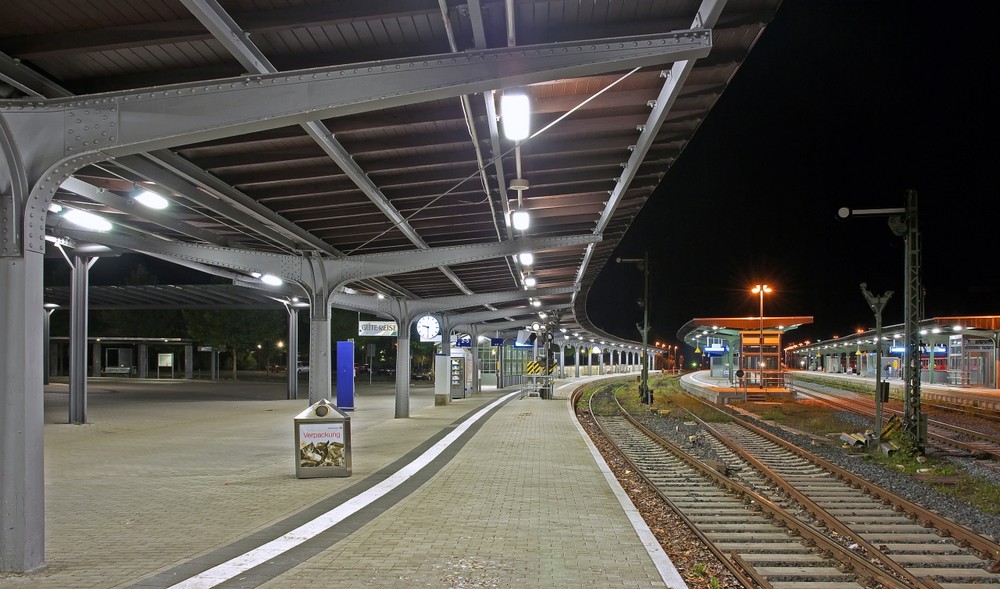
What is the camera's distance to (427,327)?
29734 mm

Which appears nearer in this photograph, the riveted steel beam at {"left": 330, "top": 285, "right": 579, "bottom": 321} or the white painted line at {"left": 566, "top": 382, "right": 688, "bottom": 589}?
the white painted line at {"left": 566, "top": 382, "right": 688, "bottom": 589}

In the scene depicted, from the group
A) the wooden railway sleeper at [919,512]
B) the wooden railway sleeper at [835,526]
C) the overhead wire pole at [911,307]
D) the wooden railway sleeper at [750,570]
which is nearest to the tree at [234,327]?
the overhead wire pole at [911,307]

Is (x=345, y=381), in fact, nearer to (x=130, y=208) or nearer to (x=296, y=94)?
(x=130, y=208)

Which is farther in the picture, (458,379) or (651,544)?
(458,379)

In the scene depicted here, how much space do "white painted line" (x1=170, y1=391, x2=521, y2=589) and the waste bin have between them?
2.74ft

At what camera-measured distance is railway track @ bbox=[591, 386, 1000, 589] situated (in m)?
7.07

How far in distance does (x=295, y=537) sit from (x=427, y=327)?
874 inches

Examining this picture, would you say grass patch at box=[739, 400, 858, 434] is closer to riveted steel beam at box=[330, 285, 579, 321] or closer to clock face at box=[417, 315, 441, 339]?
riveted steel beam at box=[330, 285, 579, 321]

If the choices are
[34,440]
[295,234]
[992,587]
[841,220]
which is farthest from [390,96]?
[841,220]

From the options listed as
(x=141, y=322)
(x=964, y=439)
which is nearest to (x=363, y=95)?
(x=964, y=439)

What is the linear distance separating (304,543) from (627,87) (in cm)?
565

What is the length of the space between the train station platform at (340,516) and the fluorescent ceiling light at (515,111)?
13.3ft

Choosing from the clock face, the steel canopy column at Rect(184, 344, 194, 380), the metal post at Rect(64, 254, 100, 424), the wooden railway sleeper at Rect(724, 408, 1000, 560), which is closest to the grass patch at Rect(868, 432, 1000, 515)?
the wooden railway sleeper at Rect(724, 408, 1000, 560)

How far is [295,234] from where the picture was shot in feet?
44.7
